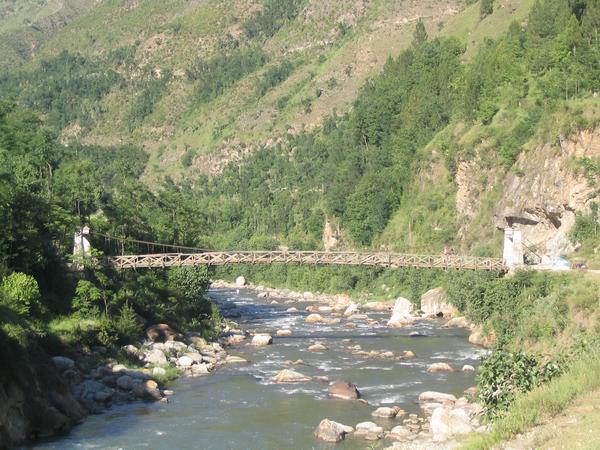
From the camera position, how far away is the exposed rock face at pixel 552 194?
160ft

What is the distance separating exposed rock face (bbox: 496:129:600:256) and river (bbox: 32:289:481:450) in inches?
356

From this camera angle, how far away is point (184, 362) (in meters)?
36.9

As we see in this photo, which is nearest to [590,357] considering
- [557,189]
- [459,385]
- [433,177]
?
[459,385]

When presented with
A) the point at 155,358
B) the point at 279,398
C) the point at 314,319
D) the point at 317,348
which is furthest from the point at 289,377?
the point at 314,319

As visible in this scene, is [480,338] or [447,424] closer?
[447,424]

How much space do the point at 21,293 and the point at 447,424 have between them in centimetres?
1901

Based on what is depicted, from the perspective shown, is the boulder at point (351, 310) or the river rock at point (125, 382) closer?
the river rock at point (125, 382)

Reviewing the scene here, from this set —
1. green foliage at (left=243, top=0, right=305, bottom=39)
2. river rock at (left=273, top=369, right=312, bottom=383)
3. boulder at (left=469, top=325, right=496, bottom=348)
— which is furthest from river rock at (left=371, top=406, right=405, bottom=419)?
green foliage at (left=243, top=0, right=305, bottom=39)

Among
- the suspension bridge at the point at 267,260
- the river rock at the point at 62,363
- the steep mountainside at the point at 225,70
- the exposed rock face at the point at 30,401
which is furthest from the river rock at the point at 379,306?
the steep mountainside at the point at 225,70

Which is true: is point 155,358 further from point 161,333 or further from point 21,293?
point 21,293

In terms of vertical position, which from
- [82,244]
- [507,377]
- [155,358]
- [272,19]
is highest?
[272,19]

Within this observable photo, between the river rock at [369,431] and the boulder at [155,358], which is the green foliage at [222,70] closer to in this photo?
the boulder at [155,358]

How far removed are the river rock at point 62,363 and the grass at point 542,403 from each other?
63.1 feet

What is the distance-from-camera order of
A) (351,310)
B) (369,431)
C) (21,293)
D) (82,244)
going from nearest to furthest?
(369,431)
(21,293)
(82,244)
(351,310)
